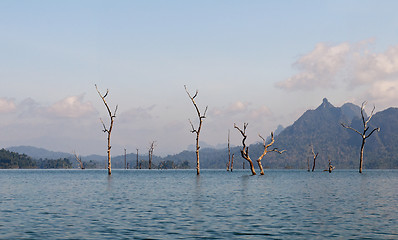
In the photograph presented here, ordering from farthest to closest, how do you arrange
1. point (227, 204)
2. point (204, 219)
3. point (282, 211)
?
point (227, 204), point (282, 211), point (204, 219)

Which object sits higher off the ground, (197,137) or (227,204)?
(197,137)

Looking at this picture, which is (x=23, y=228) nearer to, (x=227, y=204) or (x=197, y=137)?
(x=227, y=204)

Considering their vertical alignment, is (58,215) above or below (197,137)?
below

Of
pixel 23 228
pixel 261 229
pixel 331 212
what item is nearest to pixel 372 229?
pixel 261 229

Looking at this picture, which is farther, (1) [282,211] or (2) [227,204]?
(2) [227,204]

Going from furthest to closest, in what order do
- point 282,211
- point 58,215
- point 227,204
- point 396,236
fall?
point 227,204 < point 282,211 < point 58,215 < point 396,236

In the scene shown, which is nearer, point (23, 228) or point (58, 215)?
point (23, 228)

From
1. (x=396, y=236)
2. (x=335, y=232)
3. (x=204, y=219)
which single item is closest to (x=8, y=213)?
(x=204, y=219)

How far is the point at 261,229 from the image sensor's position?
19.9 metres

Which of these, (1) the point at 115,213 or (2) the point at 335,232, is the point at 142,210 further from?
(2) the point at 335,232

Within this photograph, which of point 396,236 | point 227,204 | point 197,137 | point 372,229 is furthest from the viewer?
point 197,137

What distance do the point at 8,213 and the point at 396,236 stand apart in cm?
2018

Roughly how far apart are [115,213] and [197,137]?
62.7m

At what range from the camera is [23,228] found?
65.4 ft
